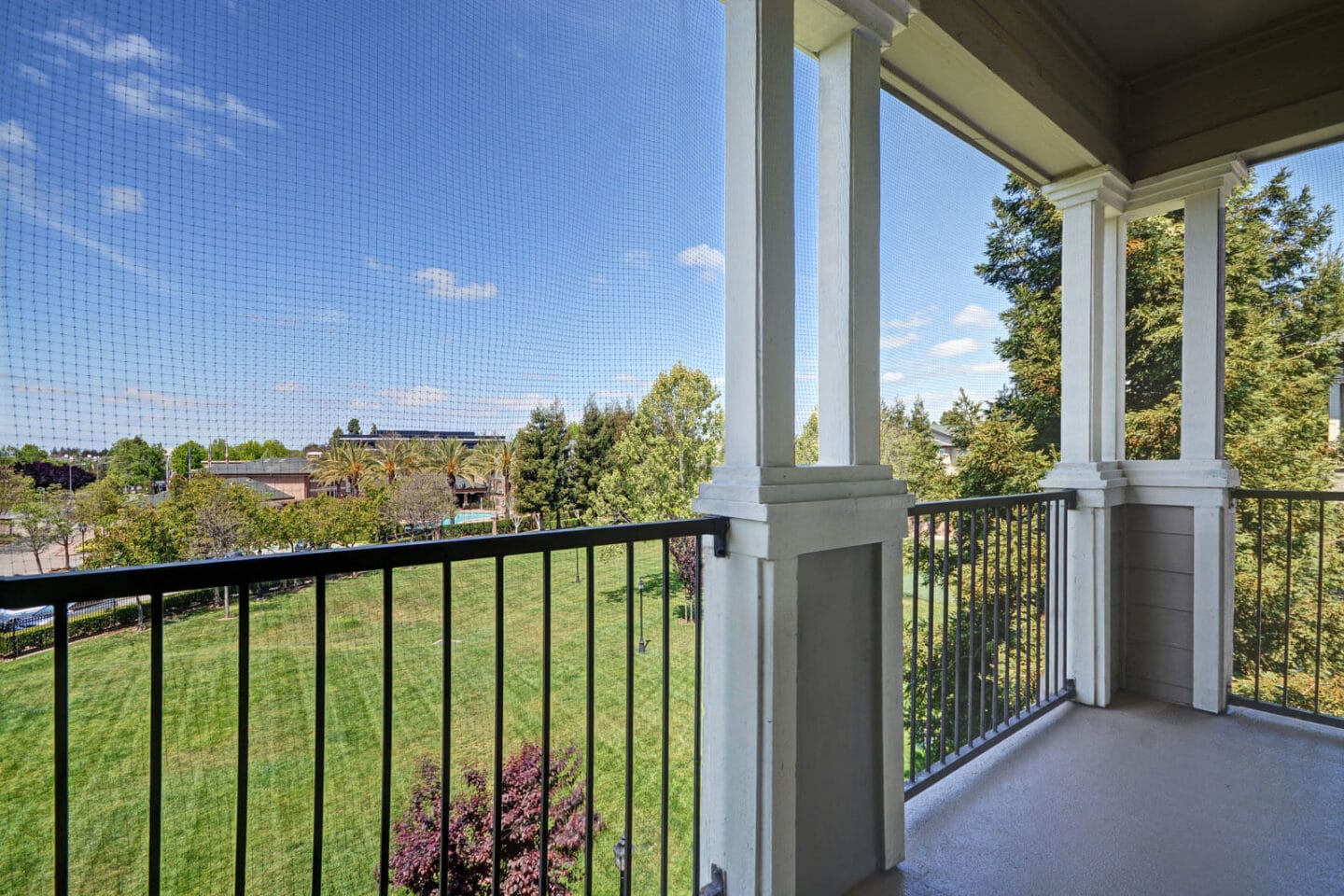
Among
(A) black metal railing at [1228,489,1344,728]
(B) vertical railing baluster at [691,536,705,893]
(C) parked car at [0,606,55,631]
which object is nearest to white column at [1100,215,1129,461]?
(B) vertical railing baluster at [691,536,705,893]

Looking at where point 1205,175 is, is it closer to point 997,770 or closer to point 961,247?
point 997,770

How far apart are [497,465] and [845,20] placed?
1.42 meters

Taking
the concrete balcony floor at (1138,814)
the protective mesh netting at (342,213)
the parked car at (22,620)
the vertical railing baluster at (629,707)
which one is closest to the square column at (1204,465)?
the concrete balcony floor at (1138,814)

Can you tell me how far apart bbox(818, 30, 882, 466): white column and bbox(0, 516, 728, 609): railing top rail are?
673mm

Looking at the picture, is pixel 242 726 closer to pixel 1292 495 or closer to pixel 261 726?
pixel 261 726

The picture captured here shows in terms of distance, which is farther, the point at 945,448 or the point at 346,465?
the point at 945,448

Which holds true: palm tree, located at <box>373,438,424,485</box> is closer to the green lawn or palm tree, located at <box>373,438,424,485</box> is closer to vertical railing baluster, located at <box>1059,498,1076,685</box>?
the green lawn

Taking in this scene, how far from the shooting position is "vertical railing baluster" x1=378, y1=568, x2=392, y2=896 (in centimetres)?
94

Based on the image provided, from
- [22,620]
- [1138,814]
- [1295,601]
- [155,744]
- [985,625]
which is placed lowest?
[1295,601]

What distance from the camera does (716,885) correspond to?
4.44 ft

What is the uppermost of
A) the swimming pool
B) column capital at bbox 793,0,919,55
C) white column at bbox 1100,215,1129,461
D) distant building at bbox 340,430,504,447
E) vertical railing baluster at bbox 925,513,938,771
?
column capital at bbox 793,0,919,55

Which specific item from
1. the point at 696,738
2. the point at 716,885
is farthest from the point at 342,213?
the point at 716,885

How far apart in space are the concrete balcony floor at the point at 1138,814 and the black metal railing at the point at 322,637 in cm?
86

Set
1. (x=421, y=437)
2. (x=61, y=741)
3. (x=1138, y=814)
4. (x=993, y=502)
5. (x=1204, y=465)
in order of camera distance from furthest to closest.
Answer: (x=1204, y=465), (x=993, y=502), (x=1138, y=814), (x=421, y=437), (x=61, y=741)
